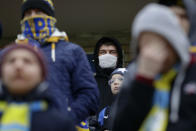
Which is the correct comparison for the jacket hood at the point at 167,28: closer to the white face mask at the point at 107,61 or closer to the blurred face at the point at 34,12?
the blurred face at the point at 34,12

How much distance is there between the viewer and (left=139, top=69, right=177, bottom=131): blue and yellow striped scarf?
181cm

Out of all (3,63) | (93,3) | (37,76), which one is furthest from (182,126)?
(93,3)

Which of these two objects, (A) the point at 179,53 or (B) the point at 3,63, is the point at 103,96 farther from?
(A) the point at 179,53

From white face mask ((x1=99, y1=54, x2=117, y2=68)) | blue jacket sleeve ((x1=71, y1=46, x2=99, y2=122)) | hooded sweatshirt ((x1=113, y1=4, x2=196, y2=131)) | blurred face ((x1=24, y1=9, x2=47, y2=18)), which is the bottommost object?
white face mask ((x1=99, y1=54, x2=117, y2=68))

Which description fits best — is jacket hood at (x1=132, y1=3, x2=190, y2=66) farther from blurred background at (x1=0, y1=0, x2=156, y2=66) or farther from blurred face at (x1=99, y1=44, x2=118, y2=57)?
blurred background at (x1=0, y1=0, x2=156, y2=66)

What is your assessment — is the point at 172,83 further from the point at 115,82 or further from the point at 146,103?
the point at 115,82

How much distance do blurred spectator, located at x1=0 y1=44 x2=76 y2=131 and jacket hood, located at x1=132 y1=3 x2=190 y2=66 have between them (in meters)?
0.57

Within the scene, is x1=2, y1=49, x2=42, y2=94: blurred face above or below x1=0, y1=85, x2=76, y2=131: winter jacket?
above

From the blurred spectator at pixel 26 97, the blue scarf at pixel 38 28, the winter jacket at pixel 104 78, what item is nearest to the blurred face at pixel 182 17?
the blurred spectator at pixel 26 97

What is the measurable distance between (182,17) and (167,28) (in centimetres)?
17

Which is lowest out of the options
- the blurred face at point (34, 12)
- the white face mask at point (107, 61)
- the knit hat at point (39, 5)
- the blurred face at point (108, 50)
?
the white face mask at point (107, 61)

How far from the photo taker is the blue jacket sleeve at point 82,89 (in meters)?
2.62

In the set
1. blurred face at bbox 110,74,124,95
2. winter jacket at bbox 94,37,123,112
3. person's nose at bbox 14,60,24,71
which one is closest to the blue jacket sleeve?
person's nose at bbox 14,60,24,71

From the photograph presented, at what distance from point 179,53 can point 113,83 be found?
102 inches
